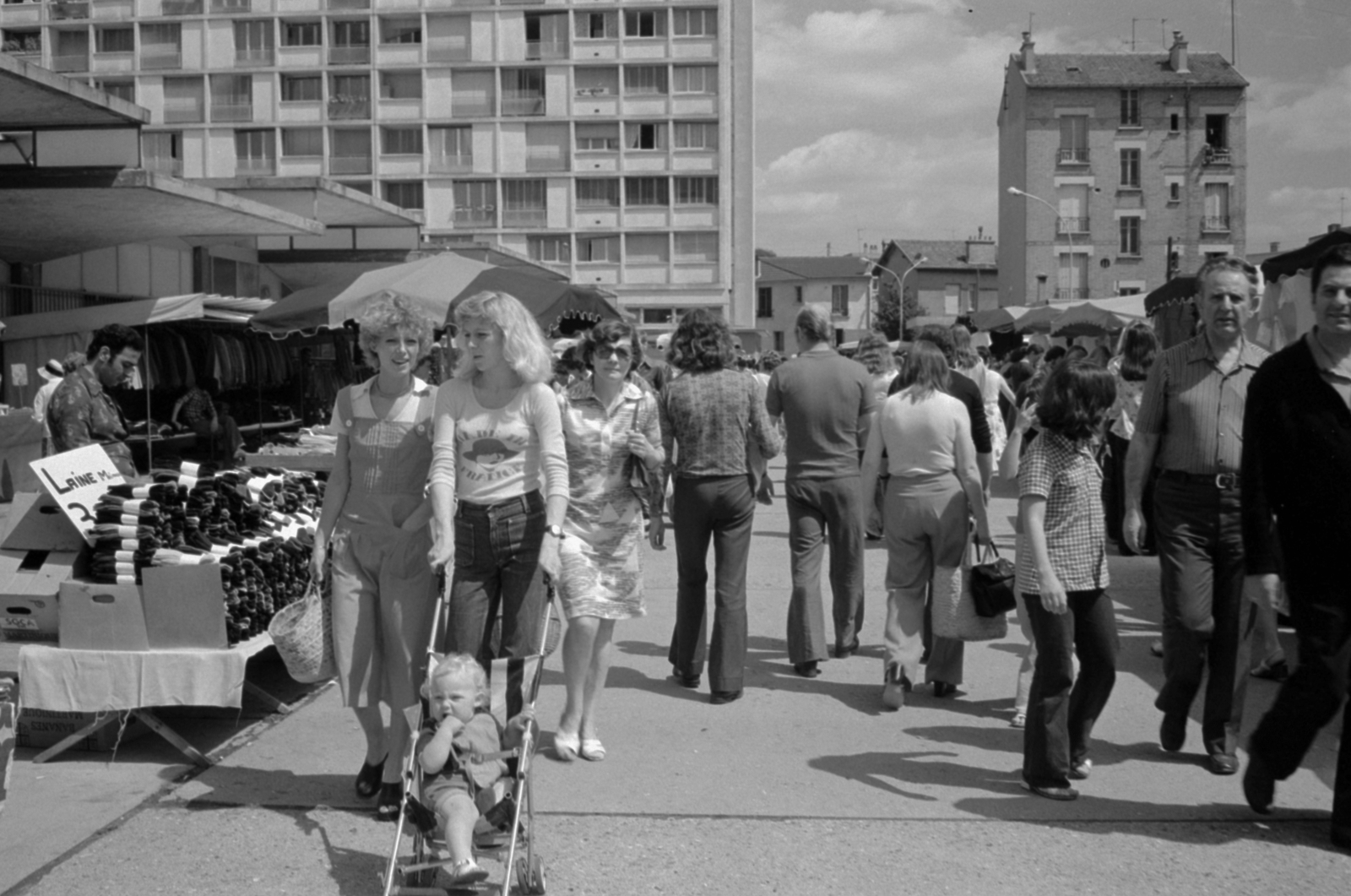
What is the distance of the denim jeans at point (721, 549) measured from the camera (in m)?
6.56

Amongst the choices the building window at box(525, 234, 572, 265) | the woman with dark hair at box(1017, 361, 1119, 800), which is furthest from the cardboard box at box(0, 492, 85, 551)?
the building window at box(525, 234, 572, 265)

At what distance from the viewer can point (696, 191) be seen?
220 ft

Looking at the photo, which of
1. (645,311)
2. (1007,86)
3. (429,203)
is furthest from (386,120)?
(1007,86)

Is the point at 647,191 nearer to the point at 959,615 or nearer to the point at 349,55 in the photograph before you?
the point at 349,55

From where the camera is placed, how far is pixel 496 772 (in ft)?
13.7

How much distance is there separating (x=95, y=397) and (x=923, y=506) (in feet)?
17.9

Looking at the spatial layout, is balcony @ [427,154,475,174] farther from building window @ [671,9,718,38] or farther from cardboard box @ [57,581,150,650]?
cardboard box @ [57,581,150,650]

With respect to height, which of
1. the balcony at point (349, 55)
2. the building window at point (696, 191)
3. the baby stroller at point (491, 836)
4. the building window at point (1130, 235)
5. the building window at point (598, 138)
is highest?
the balcony at point (349, 55)

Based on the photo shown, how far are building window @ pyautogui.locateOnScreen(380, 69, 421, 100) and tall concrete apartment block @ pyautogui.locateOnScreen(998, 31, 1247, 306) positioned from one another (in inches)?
1191

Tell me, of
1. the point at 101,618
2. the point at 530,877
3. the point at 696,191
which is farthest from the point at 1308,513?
the point at 696,191

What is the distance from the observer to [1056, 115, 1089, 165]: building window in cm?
6175

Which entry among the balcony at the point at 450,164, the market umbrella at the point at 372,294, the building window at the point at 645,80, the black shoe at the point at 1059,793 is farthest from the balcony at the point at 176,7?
the black shoe at the point at 1059,793

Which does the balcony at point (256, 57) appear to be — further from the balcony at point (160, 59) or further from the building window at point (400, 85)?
the building window at point (400, 85)

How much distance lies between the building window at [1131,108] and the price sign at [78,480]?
62.0 metres
